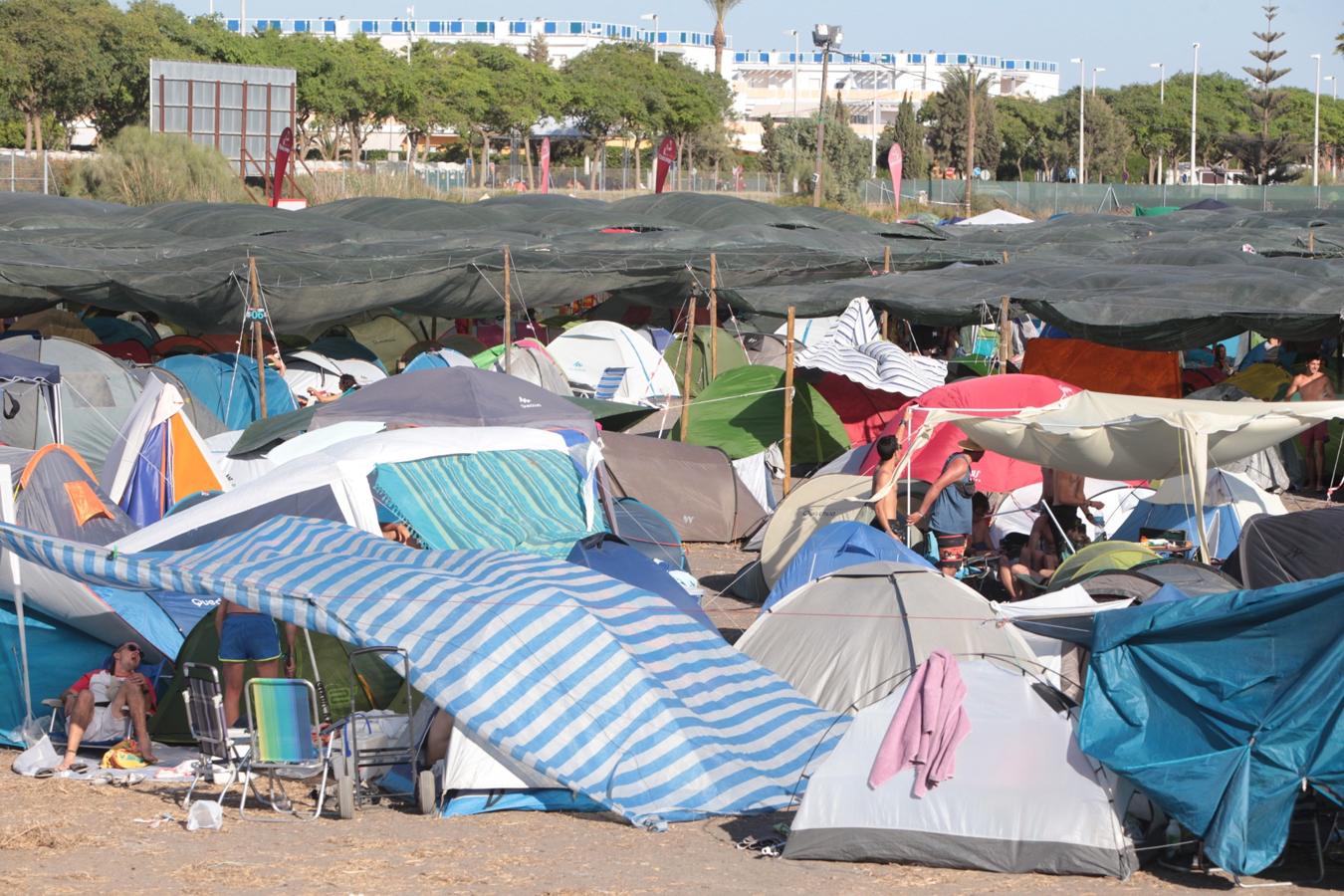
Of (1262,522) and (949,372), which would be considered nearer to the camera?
(1262,522)

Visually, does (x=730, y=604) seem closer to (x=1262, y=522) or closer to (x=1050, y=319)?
(x=1262, y=522)

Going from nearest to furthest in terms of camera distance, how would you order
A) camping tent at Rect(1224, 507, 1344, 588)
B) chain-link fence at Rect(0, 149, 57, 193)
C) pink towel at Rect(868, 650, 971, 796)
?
pink towel at Rect(868, 650, 971, 796) < camping tent at Rect(1224, 507, 1344, 588) < chain-link fence at Rect(0, 149, 57, 193)

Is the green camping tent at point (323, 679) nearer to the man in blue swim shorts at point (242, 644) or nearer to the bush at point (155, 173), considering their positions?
the man in blue swim shorts at point (242, 644)

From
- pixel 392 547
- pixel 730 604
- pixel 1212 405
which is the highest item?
pixel 1212 405

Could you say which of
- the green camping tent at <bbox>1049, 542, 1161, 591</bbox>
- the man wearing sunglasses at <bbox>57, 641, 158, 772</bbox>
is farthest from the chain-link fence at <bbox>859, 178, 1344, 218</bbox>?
the man wearing sunglasses at <bbox>57, 641, 158, 772</bbox>

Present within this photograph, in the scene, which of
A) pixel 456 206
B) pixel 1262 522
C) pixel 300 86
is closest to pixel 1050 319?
pixel 1262 522

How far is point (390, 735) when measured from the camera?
852cm

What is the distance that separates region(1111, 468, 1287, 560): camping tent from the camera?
1234 centimetres

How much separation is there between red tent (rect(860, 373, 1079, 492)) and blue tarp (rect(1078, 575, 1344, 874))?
19.9ft

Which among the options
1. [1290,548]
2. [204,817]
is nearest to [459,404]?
[204,817]

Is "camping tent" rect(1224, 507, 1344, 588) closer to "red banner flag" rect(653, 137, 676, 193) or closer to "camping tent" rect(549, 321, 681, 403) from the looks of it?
"camping tent" rect(549, 321, 681, 403)

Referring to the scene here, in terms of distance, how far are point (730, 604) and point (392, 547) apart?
4.28 metres

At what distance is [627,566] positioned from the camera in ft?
36.3

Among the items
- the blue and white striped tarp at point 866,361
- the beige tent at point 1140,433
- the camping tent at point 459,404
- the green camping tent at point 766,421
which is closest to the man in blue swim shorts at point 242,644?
the beige tent at point 1140,433
